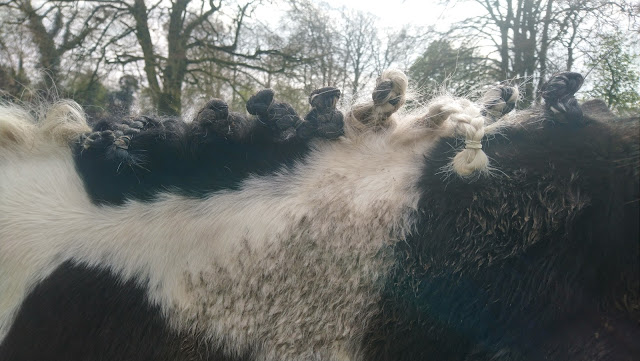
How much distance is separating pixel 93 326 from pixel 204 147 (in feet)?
2.14

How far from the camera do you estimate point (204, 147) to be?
150 centimetres

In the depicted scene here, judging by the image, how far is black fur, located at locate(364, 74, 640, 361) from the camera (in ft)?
3.81

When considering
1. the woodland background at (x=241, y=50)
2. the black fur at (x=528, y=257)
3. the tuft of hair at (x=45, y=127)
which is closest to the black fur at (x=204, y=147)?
the tuft of hair at (x=45, y=127)

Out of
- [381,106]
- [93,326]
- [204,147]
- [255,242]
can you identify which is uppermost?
[381,106]

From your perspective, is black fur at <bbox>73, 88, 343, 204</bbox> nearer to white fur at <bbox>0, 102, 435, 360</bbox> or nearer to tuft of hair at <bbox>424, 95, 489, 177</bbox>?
white fur at <bbox>0, 102, 435, 360</bbox>

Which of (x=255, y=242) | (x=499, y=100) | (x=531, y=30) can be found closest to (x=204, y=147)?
(x=255, y=242)

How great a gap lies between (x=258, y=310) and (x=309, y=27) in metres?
12.1

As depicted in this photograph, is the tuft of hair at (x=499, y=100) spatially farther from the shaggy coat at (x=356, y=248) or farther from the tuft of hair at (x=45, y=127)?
the tuft of hair at (x=45, y=127)

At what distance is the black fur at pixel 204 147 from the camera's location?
1483mm

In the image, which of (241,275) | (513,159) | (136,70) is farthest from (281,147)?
(136,70)

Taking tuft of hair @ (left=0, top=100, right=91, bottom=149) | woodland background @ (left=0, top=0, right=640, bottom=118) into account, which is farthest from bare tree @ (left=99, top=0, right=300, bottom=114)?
tuft of hair @ (left=0, top=100, right=91, bottom=149)

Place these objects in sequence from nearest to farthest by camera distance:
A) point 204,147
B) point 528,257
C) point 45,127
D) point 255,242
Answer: point 528,257, point 255,242, point 204,147, point 45,127

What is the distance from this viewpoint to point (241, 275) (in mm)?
1370

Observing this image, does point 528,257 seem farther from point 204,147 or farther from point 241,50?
point 241,50
